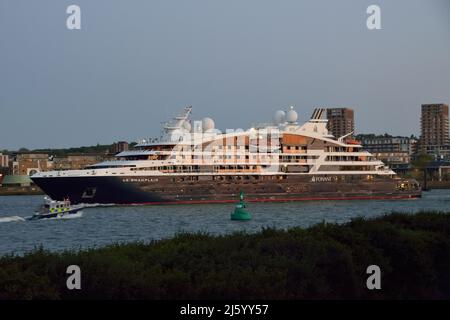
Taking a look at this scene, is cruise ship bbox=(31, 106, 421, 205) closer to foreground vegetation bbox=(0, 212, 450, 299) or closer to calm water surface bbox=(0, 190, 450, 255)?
calm water surface bbox=(0, 190, 450, 255)

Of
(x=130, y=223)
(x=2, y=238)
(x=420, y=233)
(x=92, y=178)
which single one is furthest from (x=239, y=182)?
(x=420, y=233)

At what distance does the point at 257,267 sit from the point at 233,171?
190ft

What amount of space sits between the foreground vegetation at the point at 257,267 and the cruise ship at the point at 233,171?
4573 centimetres

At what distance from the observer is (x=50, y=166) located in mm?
173125

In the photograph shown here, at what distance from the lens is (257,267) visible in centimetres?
1424

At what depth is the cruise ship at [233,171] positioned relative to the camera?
212 feet

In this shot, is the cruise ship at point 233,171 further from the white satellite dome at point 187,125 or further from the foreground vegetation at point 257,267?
the foreground vegetation at point 257,267

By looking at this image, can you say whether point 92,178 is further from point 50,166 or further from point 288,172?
point 50,166

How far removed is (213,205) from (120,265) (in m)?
54.2

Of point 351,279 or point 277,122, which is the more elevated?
point 277,122

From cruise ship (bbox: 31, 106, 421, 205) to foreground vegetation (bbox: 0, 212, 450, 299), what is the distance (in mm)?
45734

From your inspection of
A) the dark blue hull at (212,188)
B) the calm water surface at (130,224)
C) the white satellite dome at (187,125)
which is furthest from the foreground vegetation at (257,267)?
the white satellite dome at (187,125)

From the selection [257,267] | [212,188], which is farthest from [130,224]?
[257,267]

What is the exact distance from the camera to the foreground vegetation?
41.4 ft
